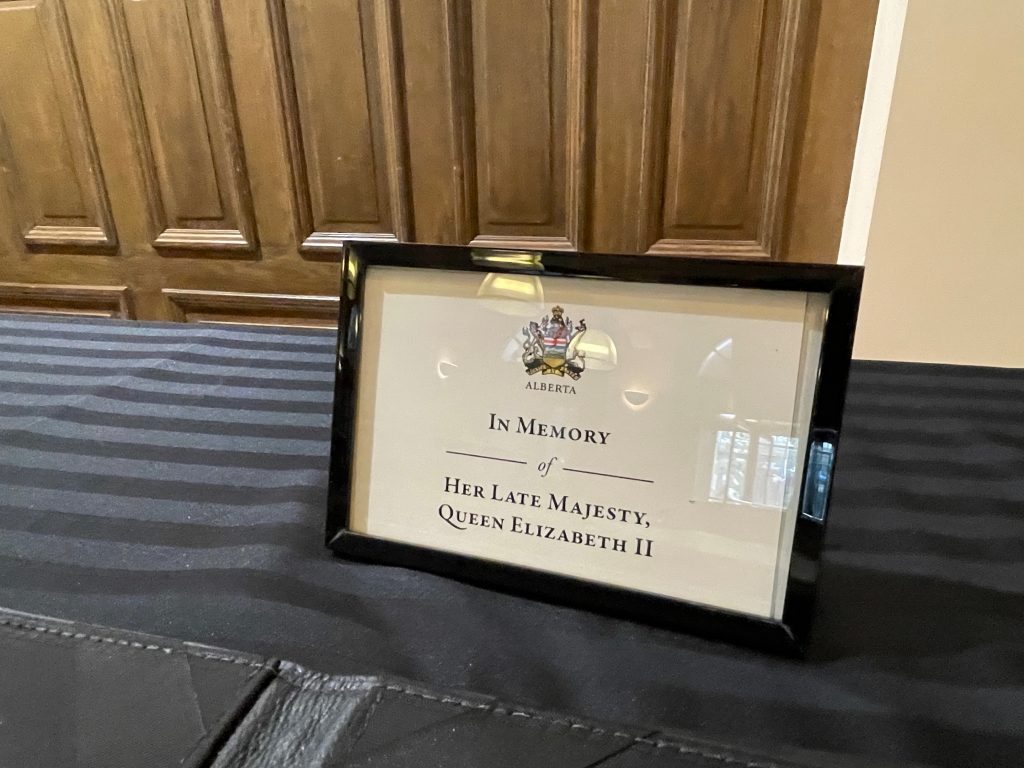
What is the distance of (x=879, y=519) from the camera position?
0.44m

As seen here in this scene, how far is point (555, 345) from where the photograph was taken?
1.11ft

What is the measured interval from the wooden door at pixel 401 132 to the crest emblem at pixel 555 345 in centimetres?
119

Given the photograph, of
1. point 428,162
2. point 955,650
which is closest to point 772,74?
point 428,162

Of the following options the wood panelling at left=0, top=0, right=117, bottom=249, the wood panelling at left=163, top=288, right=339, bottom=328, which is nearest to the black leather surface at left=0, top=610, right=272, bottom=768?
the wood panelling at left=163, top=288, right=339, bottom=328

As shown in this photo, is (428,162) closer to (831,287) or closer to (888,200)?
(888,200)

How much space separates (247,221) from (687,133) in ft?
3.34

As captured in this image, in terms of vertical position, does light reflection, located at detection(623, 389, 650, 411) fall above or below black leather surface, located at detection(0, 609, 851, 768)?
above

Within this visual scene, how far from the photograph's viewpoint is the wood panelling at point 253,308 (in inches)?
67.9

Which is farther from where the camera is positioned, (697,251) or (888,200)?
(697,251)

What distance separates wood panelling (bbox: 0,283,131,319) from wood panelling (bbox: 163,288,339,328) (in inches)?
6.2

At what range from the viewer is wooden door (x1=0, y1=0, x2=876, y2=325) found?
1.34 metres

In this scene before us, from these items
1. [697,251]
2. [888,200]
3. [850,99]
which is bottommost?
[697,251]

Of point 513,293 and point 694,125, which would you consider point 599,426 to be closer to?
point 513,293

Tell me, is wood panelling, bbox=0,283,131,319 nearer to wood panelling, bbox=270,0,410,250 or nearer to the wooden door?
the wooden door
